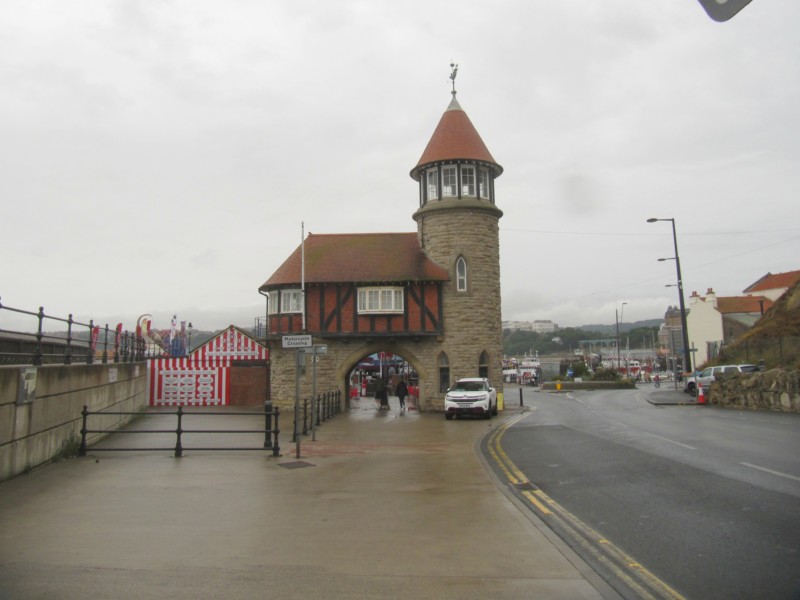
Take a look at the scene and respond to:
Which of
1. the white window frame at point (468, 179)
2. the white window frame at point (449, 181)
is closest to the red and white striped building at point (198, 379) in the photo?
the white window frame at point (449, 181)

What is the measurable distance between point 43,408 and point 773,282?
8474 cm

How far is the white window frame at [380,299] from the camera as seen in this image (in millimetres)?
30386

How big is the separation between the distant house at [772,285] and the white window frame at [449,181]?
186ft

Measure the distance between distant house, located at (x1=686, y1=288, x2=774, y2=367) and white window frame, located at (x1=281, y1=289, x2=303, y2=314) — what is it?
54206 millimetres

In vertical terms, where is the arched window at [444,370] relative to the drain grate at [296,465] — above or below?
above

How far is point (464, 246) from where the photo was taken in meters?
30.9

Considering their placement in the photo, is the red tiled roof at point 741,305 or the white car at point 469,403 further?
the red tiled roof at point 741,305

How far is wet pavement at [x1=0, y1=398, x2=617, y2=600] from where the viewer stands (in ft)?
17.3

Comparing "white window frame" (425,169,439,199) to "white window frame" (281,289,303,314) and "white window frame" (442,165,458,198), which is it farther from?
"white window frame" (281,289,303,314)

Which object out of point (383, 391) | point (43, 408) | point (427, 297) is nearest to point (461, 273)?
point (427, 297)

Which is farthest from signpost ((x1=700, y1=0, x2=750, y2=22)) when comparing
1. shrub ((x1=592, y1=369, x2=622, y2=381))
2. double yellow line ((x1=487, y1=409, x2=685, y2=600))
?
shrub ((x1=592, y1=369, x2=622, y2=381))

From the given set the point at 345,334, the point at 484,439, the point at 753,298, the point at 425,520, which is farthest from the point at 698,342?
the point at 425,520

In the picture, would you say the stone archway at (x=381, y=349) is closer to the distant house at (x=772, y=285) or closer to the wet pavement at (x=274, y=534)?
the wet pavement at (x=274, y=534)

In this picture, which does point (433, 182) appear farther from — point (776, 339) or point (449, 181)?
point (776, 339)
